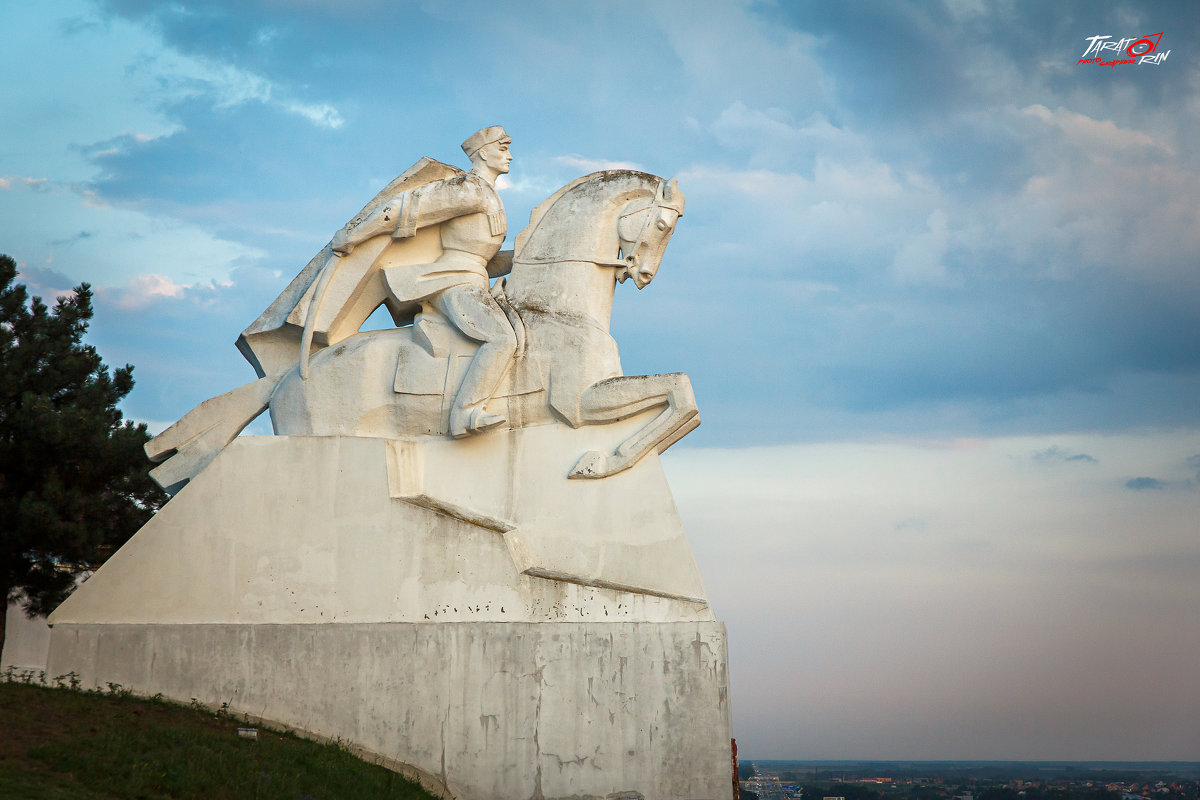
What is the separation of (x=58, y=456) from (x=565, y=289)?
6.65m

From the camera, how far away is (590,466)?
10.2 meters

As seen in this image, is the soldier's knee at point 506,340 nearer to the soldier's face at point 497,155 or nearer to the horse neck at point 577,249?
the horse neck at point 577,249

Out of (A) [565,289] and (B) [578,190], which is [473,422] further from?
(B) [578,190]

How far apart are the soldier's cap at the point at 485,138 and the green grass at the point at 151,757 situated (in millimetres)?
5599

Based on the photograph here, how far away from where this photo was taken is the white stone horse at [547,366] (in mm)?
10391

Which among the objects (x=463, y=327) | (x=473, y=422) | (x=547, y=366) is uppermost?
(x=463, y=327)

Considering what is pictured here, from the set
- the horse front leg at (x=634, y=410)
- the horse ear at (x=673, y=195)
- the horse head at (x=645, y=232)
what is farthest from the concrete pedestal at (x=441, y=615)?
the horse ear at (x=673, y=195)

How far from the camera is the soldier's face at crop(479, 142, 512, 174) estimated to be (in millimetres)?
11242

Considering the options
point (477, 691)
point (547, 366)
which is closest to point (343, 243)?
point (547, 366)

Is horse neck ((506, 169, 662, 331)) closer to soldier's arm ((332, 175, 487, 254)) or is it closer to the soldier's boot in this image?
the soldier's boot

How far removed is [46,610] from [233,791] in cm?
717

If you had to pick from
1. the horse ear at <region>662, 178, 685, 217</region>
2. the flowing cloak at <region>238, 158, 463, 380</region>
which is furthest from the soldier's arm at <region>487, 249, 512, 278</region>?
the horse ear at <region>662, 178, 685, 217</region>

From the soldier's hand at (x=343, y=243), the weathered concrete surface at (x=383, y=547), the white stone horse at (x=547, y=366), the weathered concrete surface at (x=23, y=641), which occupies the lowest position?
the weathered concrete surface at (x=23, y=641)

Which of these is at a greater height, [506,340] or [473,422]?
[506,340]
